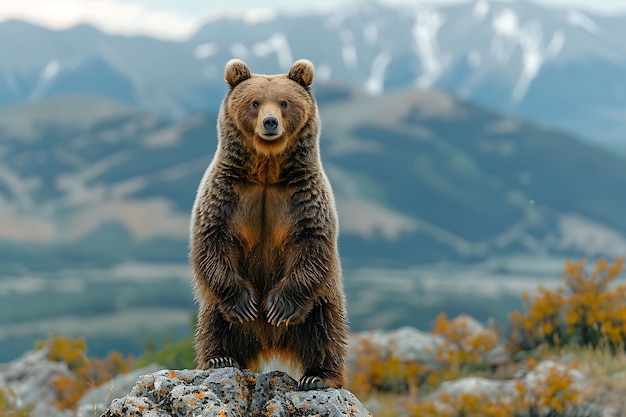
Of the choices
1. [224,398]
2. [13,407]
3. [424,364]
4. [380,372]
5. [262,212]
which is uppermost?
[424,364]

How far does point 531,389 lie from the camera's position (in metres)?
13.8

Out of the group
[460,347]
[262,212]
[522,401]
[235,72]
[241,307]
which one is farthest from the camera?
[460,347]

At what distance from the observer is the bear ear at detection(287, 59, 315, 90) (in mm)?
7137

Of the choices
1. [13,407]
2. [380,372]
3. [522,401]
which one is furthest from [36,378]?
[522,401]

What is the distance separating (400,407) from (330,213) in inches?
432

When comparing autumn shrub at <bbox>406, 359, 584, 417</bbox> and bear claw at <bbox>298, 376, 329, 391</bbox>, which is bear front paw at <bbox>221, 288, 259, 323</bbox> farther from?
autumn shrub at <bbox>406, 359, 584, 417</bbox>

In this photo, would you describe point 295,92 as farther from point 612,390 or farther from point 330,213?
point 612,390

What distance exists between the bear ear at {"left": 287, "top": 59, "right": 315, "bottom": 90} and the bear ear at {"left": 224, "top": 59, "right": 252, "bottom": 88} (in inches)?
14.5

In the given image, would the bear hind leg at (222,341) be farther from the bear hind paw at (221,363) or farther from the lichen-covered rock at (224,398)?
the lichen-covered rock at (224,398)

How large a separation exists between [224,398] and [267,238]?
4.40 feet

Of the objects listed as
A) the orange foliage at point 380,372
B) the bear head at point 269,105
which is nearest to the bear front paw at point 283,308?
the bear head at point 269,105

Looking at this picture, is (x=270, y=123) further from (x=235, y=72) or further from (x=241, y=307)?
(x=241, y=307)

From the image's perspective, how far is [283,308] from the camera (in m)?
6.65

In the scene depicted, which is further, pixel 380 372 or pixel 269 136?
pixel 380 372
